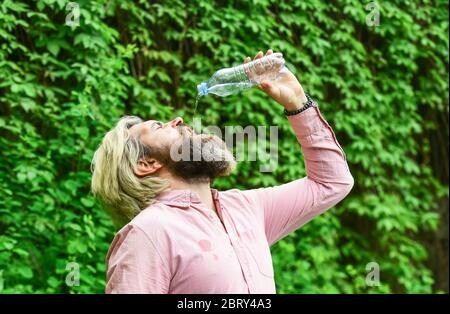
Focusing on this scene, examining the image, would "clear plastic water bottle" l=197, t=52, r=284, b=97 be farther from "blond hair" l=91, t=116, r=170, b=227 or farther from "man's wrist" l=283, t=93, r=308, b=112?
"blond hair" l=91, t=116, r=170, b=227

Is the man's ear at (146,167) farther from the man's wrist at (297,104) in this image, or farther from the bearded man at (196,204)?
the man's wrist at (297,104)

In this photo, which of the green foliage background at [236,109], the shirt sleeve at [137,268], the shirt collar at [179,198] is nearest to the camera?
the shirt sleeve at [137,268]

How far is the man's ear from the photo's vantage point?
1.93 meters

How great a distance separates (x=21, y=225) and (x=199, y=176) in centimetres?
163

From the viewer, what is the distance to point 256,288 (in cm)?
171

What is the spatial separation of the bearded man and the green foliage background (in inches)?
53.0

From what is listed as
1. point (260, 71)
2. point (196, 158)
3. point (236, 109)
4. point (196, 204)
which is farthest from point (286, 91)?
point (236, 109)

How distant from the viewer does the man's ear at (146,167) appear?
1.93m

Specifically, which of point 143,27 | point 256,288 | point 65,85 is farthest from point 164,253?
point 143,27

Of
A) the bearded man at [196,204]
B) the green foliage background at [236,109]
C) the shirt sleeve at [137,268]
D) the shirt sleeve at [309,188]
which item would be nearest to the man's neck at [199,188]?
the bearded man at [196,204]

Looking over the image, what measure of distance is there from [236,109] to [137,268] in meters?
2.48

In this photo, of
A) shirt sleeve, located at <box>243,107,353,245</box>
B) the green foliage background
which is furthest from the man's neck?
the green foliage background

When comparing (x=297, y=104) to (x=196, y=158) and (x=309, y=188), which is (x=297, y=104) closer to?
(x=309, y=188)
